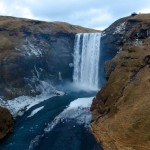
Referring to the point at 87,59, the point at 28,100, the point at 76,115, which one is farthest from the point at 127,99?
the point at 87,59

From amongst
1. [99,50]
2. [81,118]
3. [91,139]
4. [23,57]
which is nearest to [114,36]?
[99,50]

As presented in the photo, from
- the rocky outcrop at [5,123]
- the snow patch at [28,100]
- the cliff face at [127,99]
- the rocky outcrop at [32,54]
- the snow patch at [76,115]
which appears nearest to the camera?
the cliff face at [127,99]

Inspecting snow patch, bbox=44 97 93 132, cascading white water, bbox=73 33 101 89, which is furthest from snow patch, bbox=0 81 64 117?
snow patch, bbox=44 97 93 132

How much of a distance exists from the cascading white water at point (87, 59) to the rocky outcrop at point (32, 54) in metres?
2.05

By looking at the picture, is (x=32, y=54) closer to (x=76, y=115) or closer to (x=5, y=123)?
(x=5, y=123)

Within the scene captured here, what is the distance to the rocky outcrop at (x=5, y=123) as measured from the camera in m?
67.2

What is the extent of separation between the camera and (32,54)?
4136 inches

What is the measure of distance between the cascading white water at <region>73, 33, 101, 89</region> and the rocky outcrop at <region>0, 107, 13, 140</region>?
3612 centimetres

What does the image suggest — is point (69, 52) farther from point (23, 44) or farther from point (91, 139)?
point (91, 139)

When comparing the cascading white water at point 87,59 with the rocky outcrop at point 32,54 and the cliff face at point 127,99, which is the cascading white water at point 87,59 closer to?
the rocky outcrop at point 32,54

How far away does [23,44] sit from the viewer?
107m

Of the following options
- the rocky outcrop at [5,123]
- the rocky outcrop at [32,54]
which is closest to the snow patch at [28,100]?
the rocky outcrop at [32,54]

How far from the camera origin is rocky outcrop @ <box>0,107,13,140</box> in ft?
220

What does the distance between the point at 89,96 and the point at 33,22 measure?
3790cm
